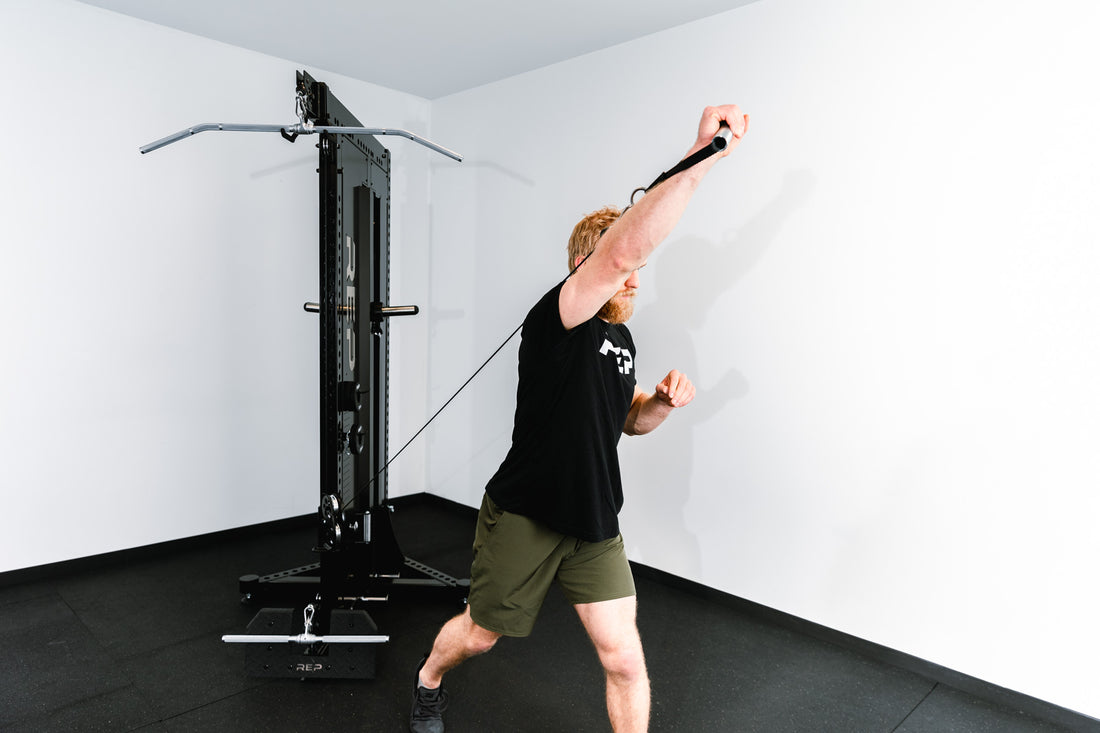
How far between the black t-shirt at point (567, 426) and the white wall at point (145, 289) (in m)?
2.25

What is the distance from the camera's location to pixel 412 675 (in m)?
2.35

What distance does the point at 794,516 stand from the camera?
108 inches

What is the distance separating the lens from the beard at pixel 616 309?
1730 millimetres

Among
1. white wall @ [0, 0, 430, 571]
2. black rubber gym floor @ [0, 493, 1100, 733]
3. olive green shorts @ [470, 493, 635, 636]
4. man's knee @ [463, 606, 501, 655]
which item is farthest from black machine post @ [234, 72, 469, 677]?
white wall @ [0, 0, 430, 571]

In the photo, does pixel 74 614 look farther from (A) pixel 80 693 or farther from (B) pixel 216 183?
(B) pixel 216 183

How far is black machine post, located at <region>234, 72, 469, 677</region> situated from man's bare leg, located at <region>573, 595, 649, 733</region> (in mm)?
814

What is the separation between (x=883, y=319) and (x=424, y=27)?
2286 mm

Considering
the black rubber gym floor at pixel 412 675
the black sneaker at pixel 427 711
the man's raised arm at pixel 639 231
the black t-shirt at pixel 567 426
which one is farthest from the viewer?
the black rubber gym floor at pixel 412 675

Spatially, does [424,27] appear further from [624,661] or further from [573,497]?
[624,661]

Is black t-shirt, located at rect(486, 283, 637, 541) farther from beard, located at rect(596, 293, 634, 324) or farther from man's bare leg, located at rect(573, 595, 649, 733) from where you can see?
man's bare leg, located at rect(573, 595, 649, 733)

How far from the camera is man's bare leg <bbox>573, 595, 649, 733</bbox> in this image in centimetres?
170

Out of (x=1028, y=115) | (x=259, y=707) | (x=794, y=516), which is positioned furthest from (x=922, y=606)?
(x=259, y=707)

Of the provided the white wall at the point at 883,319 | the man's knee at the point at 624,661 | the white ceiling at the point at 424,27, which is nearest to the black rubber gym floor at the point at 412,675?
the white wall at the point at 883,319

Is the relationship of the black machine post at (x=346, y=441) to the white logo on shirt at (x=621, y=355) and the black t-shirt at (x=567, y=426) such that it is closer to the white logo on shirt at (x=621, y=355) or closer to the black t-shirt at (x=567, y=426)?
the black t-shirt at (x=567, y=426)
